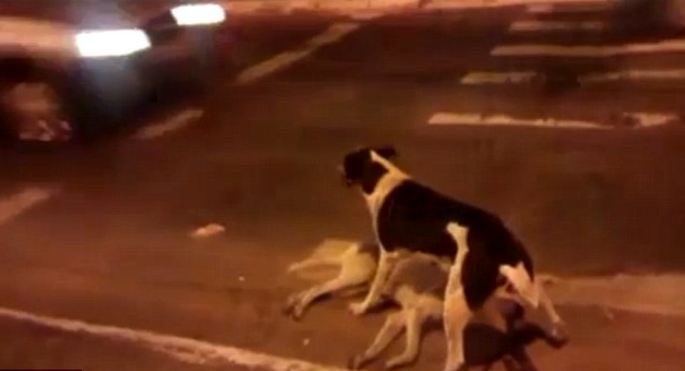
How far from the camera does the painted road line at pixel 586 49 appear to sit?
248 cm

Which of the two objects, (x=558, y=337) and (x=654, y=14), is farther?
(x=654, y=14)

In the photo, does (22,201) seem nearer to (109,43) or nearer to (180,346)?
(109,43)

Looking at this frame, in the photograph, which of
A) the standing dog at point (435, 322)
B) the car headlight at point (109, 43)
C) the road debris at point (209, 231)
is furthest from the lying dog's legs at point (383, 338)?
the car headlight at point (109, 43)

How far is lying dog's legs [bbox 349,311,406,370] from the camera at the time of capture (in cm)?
157

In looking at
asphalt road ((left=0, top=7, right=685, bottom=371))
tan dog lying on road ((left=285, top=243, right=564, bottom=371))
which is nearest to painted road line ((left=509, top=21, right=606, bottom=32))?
asphalt road ((left=0, top=7, right=685, bottom=371))

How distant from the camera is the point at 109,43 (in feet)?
7.85

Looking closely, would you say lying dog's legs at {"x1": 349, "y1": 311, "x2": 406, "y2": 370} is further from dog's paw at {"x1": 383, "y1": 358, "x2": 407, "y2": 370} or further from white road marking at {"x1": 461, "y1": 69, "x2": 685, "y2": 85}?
white road marking at {"x1": 461, "y1": 69, "x2": 685, "y2": 85}

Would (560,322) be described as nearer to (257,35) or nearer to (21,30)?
(21,30)

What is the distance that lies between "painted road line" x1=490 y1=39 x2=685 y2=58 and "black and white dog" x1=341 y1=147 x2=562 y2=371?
0.92m

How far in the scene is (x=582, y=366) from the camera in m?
1.51

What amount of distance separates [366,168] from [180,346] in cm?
34

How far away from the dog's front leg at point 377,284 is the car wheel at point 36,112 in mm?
848

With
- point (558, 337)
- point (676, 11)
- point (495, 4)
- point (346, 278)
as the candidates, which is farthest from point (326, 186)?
point (676, 11)

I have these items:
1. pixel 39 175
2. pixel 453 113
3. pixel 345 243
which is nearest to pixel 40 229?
pixel 39 175
